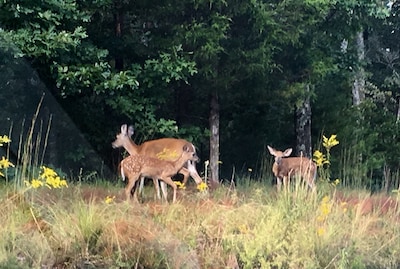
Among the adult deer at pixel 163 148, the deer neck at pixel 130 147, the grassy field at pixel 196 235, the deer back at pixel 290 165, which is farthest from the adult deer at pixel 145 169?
the deer back at pixel 290 165

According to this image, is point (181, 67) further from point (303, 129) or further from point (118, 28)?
point (303, 129)

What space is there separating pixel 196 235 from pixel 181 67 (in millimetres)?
5919

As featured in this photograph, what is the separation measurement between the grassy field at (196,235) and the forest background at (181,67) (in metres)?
3.70

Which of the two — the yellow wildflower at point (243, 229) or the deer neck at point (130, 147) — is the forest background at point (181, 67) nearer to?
the deer neck at point (130, 147)

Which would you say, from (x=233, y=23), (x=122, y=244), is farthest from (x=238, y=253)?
(x=233, y=23)

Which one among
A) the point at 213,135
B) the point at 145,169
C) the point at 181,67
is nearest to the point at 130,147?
the point at 181,67

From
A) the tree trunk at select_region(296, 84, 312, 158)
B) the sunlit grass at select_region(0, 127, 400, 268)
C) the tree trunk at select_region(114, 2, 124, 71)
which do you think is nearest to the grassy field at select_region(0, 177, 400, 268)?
the sunlit grass at select_region(0, 127, 400, 268)

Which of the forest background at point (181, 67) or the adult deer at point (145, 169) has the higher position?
the forest background at point (181, 67)

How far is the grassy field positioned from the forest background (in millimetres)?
3704

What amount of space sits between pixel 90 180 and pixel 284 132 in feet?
21.9

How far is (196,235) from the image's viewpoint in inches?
302

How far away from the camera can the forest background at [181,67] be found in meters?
12.7

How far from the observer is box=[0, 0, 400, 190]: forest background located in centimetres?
1266

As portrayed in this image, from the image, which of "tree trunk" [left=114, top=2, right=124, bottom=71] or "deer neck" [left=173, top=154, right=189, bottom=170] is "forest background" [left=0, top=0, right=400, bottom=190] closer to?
"tree trunk" [left=114, top=2, right=124, bottom=71]
